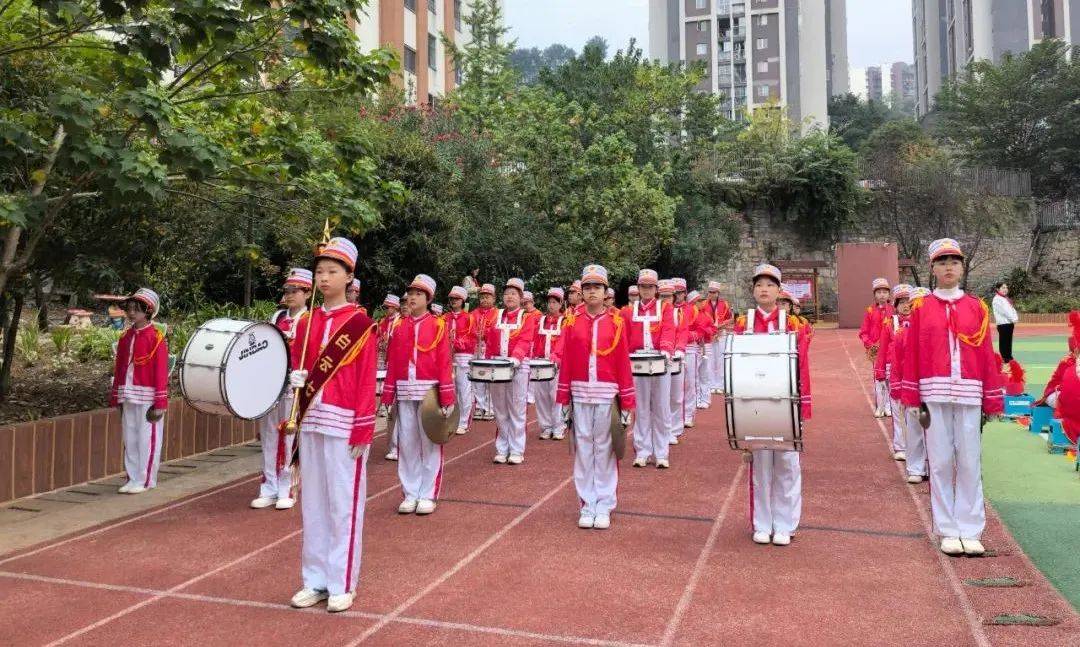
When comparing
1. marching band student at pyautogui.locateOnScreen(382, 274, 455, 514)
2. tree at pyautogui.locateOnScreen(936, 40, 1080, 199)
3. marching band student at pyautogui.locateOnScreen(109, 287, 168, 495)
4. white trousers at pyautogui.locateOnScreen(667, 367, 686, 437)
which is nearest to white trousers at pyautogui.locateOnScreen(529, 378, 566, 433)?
white trousers at pyautogui.locateOnScreen(667, 367, 686, 437)

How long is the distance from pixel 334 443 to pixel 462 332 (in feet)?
23.5

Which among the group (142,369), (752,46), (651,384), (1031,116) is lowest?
(651,384)

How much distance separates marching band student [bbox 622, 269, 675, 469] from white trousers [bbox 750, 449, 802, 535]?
9.03 feet

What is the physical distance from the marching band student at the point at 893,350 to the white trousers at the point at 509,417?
3982mm

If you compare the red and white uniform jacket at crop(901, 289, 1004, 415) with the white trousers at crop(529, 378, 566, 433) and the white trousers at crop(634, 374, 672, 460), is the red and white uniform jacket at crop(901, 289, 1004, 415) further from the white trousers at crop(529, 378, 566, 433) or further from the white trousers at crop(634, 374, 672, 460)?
the white trousers at crop(529, 378, 566, 433)

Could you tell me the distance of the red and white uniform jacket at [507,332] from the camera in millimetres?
9812

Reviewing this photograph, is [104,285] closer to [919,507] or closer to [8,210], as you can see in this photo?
[8,210]

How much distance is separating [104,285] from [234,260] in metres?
5.70

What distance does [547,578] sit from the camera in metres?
5.11

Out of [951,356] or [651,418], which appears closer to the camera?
[951,356]

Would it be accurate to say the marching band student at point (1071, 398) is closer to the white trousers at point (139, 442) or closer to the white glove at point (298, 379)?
the white glove at point (298, 379)

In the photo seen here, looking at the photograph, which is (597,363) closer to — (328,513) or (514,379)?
(328,513)

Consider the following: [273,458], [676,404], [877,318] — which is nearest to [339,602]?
[273,458]

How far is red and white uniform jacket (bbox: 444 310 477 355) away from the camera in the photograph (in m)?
11.9
